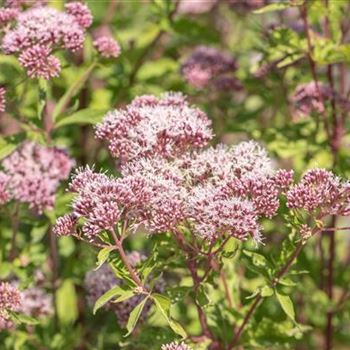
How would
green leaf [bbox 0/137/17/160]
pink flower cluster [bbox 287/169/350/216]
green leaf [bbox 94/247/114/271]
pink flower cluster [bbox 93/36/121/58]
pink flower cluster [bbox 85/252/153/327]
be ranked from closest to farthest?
green leaf [bbox 94/247/114/271], pink flower cluster [bbox 287/169/350/216], pink flower cluster [bbox 85/252/153/327], green leaf [bbox 0/137/17/160], pink flower cluster [bbox 93/36/121/58]

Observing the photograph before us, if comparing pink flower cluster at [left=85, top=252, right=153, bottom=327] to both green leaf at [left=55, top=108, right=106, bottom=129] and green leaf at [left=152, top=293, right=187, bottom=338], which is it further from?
green leaf at [left=55, top=108, right=106, bottom=129]

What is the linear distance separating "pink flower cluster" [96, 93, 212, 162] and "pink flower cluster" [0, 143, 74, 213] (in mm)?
552

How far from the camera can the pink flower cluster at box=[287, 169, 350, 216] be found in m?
2.54

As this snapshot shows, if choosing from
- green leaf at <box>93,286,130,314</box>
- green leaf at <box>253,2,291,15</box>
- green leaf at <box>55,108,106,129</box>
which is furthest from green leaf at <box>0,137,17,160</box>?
green leaf at <box>253,2,291,15</box>

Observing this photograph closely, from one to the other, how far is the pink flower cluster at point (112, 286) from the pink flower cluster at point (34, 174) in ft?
1.17

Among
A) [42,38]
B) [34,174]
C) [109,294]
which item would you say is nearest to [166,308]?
[109,294]

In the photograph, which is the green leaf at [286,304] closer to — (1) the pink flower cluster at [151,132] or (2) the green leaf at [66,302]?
(1) the pink flower cluster at [151,132]

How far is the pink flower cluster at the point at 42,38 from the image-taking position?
10.2 feet

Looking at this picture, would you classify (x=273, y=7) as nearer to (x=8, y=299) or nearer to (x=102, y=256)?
(x=102, y=256)

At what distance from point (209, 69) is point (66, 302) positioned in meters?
1.38

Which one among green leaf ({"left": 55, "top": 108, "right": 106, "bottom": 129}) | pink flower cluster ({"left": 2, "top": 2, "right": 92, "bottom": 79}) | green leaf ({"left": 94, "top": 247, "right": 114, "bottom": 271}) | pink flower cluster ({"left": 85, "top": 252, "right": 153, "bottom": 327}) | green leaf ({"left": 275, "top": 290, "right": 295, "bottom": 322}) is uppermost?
pink flower cluster ({"left": 2, "top": 2, "right": 92, "bottom": 79})

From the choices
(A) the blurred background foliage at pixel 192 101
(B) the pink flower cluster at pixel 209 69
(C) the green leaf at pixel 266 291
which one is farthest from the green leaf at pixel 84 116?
(C) the green leaf at pixel 266 291

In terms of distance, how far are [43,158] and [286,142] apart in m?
1.19

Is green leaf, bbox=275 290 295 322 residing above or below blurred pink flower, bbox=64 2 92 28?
below
